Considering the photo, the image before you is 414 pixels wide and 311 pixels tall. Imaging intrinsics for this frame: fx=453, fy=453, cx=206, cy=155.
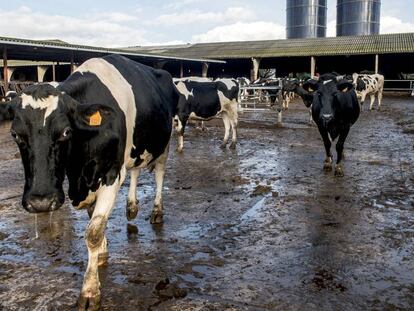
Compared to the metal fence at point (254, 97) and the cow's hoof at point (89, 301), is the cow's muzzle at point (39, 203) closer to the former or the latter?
the cow's hoof at point (89, 301)

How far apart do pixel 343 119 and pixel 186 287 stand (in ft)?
17.0

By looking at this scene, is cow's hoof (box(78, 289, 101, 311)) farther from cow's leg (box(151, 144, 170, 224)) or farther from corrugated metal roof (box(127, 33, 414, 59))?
corrugated metal roof (box(127, 33, 414, 59))

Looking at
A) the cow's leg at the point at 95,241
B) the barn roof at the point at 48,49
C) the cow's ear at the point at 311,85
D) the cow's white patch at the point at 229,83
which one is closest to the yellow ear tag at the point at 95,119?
the cow's leg at the point at 95,241

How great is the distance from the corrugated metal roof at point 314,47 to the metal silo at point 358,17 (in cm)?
4196

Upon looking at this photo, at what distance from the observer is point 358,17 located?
76.4 metres

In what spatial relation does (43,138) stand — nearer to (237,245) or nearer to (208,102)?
(237,245)

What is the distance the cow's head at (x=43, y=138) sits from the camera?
270cm

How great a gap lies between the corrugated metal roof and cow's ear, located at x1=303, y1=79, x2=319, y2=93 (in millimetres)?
26000

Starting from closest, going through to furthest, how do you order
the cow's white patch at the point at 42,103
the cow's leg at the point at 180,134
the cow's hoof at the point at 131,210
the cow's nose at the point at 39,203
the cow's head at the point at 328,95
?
the cow's nose at the point at 39,203 < the cow's white patch at the point at 42,103 < the cow's hoof at the point at 131,210 < the cow's head at the point at 328,95 < the cow's leg at the point at 180,134

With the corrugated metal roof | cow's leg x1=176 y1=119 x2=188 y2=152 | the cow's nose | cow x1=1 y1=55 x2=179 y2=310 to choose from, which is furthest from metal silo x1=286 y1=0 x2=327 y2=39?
the cow's nose

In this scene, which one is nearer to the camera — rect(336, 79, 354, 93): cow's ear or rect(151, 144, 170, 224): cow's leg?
rect(151, 144, 170, 224): cow's leg

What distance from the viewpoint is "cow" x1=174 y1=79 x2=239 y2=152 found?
10734 mm

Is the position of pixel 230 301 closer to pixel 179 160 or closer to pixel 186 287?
pixel 186 287

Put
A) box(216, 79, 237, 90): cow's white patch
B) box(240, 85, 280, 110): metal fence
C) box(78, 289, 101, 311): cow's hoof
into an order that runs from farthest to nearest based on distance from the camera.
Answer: box(240, 85, 280, 110): metal fence
box(216, 79, 237, 90): cow's white patch
box(78, 289, 101, 311): cow's hoof
